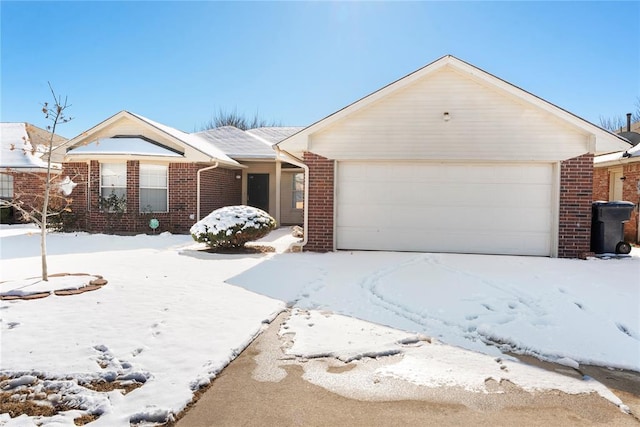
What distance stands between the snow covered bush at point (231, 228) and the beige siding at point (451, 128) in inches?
101

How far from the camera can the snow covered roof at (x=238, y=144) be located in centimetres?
1695

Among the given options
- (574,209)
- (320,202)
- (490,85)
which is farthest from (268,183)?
(574,209)

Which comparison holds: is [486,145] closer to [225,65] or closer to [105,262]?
[105,262]

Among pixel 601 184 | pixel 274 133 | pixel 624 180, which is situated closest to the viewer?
pixel 624 180

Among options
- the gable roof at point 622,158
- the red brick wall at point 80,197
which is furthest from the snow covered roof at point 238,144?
the gable roof at point 622,158

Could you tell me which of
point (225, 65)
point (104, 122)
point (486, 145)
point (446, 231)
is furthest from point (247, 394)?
point (225, 65)

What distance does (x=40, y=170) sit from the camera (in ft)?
55.0

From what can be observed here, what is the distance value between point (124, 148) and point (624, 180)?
16.1 meters

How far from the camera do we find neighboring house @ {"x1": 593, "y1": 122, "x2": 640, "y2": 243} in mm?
12156

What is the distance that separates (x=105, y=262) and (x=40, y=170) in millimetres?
10891

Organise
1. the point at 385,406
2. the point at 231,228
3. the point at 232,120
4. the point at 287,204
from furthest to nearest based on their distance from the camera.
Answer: the point at 232,120
the point at 287,204
the point at 231,228
the point at 385,406

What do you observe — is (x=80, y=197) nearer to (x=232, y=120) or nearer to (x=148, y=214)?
(x=148, y=214)

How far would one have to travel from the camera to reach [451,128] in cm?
980

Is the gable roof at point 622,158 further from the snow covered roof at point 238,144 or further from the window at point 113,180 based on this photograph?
the window at point 113,180
